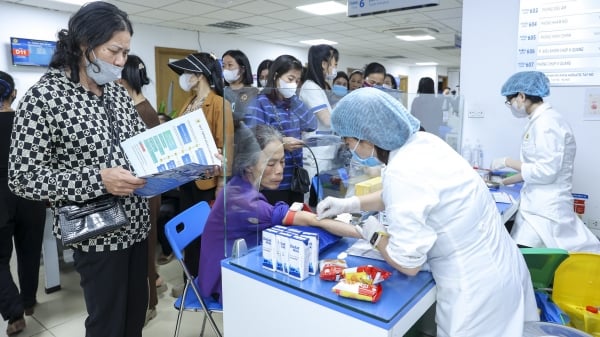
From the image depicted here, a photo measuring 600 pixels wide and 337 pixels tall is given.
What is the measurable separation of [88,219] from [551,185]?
7.65 feet

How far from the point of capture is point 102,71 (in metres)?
1.29

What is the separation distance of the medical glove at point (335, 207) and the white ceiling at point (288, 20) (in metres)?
4.19

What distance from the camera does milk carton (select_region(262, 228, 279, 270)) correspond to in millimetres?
1271

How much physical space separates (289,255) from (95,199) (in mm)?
643

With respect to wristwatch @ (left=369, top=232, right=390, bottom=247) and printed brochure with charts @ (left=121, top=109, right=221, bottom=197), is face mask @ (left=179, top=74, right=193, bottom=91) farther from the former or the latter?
wristwatch @ (left=369, top=232, right=390, bottom=247)

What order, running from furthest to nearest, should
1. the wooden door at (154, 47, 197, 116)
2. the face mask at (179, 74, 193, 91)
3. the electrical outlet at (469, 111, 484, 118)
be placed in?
1. the wooden door at (154, 47, 197, 116)
2. the electrical outlet at (469, 111, 484, 118)
3. the face mask at (179, 74, 193, 91)

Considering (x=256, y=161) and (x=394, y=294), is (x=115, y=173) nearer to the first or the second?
(x=256, y=161)

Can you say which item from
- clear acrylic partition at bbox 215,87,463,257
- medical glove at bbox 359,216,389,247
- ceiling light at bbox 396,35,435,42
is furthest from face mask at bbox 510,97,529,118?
ceiling light at bbox 396,35,435,42

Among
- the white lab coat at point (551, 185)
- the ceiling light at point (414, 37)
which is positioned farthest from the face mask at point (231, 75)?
the ceiling light at point (414, 37)

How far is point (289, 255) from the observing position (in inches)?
48.4

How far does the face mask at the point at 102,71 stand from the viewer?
127 cm

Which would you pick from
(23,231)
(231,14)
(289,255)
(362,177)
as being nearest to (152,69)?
(231,14)

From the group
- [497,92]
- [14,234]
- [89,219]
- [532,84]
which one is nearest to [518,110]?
[532,84]

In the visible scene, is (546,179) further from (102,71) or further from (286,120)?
(102,71)
